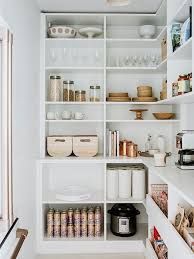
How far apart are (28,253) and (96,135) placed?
4.55 feet

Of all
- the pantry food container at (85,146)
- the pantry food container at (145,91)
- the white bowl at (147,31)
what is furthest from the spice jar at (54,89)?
the white bowl at (147,31)

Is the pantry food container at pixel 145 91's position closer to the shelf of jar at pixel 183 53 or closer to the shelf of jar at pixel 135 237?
the shelf of jar at pixel 183 53

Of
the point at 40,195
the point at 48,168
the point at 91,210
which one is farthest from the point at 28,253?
the point at 48,168

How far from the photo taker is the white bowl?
141 inches

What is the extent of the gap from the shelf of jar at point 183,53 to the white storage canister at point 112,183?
1245 mm

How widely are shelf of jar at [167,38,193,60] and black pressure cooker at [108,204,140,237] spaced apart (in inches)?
61.1

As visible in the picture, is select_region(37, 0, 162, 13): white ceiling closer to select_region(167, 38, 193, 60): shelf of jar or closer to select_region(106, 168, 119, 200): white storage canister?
select_region(167, 38, 193, 60): shelf of jar

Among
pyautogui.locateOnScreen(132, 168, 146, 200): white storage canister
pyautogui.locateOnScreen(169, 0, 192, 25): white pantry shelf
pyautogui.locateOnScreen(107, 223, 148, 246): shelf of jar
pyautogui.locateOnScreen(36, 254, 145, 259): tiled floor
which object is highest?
pyautogui.locateOnScreen(169, 0, 192, 25): white pantry shelf

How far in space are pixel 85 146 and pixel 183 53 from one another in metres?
1.37

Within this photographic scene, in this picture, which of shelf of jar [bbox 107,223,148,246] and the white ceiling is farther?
shelf of jar [bbox 107,223,148,246]

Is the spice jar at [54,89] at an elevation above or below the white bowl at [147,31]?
below

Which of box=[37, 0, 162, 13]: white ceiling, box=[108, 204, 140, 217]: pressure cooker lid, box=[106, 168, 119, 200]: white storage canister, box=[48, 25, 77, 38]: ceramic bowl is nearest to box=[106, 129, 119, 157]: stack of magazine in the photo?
box=[106, 168, 119, 200]: white storage canister

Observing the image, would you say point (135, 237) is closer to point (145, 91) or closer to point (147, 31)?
point (145, 91)

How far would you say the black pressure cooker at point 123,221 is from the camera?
3.49 meters
